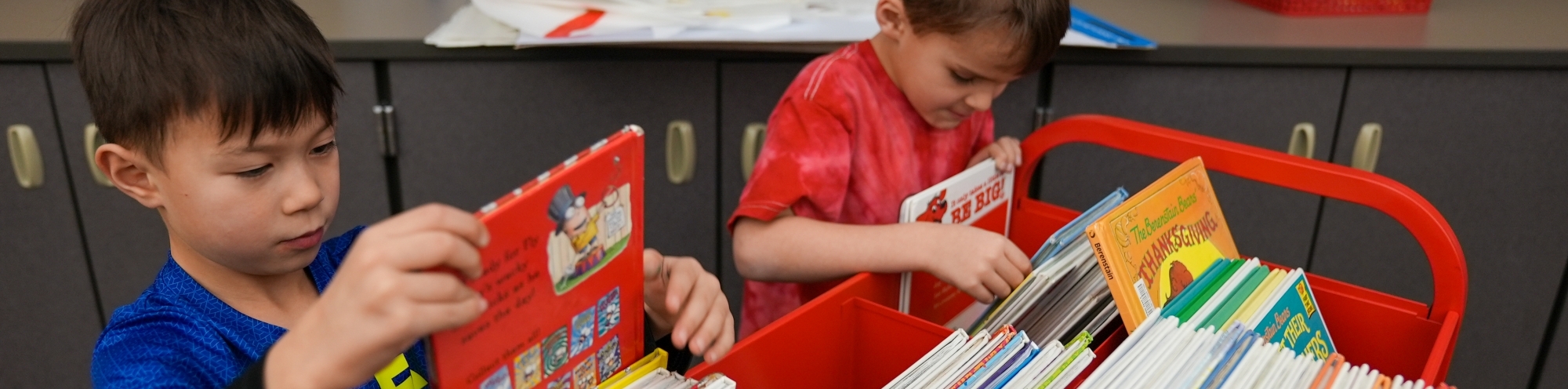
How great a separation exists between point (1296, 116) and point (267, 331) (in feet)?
5.13

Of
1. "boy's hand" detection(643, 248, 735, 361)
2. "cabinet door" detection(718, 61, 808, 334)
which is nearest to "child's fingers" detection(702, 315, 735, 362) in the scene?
"boy's hand" detection(643, 248, 735, 361)

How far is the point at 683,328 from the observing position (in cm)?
69

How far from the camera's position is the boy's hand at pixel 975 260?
92 cm

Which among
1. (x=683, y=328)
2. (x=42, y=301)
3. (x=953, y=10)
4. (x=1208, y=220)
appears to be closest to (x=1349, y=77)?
(x=1208, y=220)

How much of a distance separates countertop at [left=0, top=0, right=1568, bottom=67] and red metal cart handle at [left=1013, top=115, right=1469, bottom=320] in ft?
1.71

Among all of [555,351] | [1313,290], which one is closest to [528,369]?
[555,351]

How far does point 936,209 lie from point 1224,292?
0.90 feet

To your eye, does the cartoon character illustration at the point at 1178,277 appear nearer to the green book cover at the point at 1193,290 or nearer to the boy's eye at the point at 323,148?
the green book cover at the point at 1193,290

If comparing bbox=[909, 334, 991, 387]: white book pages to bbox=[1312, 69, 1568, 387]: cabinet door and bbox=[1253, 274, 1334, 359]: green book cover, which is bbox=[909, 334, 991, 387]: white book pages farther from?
bbox=[1312, 69, 1568, 387]: cabinet door

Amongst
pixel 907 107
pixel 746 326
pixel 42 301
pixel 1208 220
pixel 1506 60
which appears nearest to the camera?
pixel 1208 220

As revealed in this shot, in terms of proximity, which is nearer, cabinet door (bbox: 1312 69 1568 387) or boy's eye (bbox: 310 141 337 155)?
boy's eye (bbox: 310 141 337 155)

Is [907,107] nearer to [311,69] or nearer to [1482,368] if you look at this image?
[311,69]

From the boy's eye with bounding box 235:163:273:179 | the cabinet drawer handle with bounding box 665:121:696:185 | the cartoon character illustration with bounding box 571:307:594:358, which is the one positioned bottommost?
the cabinet drawer handle with bounding box 665:121:696:185

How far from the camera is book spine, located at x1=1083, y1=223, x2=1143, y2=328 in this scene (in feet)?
2.54
